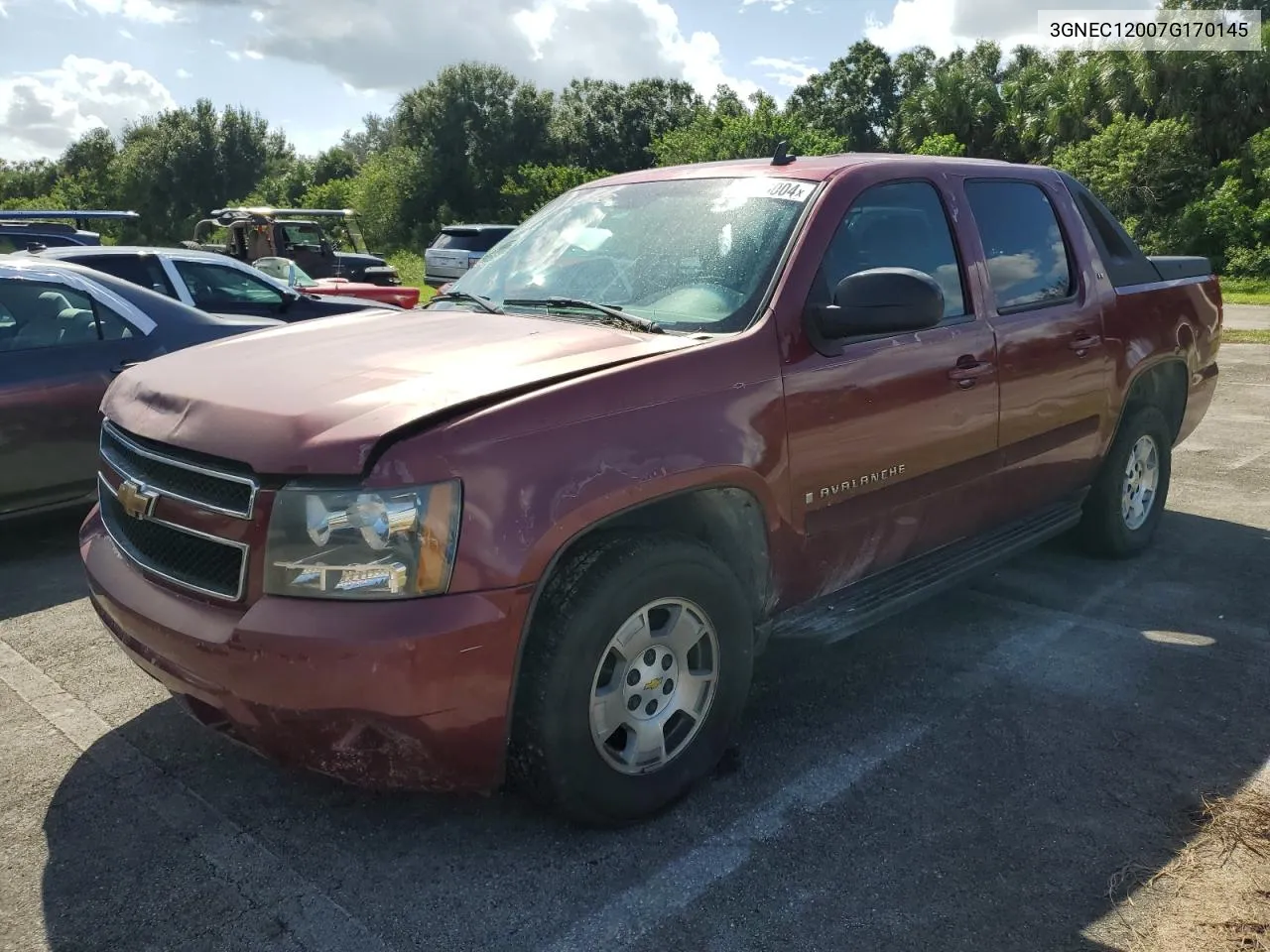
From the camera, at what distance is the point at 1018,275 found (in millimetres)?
4430

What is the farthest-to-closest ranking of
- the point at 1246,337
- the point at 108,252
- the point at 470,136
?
1. the point at 470,136
2. the point at 1246,337
3. the point at 108,252

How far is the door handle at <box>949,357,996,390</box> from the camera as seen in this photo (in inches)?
155

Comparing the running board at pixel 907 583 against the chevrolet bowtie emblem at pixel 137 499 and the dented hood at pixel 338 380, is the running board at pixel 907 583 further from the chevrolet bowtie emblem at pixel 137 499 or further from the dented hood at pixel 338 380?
the chevrolet bowtie emblem at pixel 137 499

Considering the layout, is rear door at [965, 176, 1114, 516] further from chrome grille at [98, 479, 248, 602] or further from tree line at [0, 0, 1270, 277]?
tree line at [0, 0, 1270, 277]

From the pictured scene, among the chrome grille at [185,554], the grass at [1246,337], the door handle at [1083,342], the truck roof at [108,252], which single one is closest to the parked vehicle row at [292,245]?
the truck roof at [108,252]

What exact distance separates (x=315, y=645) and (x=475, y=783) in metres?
0.57

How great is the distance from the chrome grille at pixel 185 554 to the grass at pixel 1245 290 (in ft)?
75.0

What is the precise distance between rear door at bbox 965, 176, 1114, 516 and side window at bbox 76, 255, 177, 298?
5973 millimetres

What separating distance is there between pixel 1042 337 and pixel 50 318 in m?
5.02

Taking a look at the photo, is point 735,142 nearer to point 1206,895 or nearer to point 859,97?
point 859,97

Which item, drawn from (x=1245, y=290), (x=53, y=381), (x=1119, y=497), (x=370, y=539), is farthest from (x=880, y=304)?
(x=1245, y=290)

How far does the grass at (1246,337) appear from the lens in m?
14.4

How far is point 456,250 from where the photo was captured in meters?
21.3

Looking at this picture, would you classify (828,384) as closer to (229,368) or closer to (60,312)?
(229,368)
